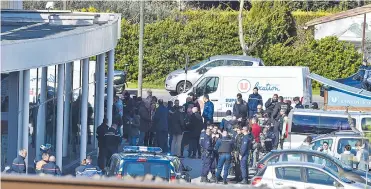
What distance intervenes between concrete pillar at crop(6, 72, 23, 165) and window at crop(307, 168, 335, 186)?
520 cm

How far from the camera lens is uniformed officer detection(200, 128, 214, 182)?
18.5m

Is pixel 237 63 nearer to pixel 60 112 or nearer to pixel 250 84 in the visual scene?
pixel 250 84

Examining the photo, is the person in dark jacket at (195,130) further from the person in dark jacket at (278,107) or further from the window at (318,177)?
the window at (318,177)

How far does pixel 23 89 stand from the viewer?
1548 centimetres

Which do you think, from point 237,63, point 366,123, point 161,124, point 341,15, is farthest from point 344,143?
point 341,15

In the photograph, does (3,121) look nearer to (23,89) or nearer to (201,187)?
(23,89)

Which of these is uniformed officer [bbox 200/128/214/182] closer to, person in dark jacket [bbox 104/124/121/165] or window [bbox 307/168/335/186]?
person in dark jacket [bbox 104/124/121/165]

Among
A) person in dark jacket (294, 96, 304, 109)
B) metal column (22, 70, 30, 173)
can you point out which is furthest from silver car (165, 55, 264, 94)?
metal column (22, 70, 30, 173)

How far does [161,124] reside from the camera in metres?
21.8

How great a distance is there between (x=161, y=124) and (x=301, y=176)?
6.72 m

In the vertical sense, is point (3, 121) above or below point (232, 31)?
below

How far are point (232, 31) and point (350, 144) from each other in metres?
20.7

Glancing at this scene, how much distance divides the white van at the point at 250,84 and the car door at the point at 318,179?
9.19 metres

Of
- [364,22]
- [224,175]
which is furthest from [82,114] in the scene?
[364,22]
